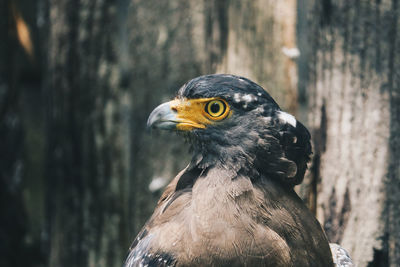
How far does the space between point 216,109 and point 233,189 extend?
38 centimetres

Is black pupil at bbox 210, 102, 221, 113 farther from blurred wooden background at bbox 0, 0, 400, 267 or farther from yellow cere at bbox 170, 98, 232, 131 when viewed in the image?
blurred wooden background at bbox 0, 0, 400, 267

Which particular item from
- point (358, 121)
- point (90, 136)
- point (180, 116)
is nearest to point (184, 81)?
point (180, 116)

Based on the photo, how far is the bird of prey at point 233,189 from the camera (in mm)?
2141

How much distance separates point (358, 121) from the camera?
2.38 metres

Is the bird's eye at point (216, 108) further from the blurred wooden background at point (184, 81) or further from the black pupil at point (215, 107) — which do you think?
the blurred wooden background at point (184, 81)

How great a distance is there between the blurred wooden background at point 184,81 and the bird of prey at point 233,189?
0.61 ft

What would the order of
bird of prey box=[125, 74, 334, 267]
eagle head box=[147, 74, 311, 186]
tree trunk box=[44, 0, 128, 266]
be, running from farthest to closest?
tree trunk box=[44, 0, 128, 266] → eagle head box=[147, 74, 311, 186] → bird of prey box=[125, 74, 334, 267]

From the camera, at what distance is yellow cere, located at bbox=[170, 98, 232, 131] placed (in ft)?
7.82

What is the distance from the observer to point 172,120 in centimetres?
241

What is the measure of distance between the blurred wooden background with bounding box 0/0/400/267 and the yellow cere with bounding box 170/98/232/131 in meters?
0.25

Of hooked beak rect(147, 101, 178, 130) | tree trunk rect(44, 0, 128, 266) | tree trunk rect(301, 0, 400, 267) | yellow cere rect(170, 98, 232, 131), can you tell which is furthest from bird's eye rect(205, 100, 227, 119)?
tree trunk rect(44, 0, 128, 266)

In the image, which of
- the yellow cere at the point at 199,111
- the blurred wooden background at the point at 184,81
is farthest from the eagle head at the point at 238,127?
the blurred wooden background at the point at 184,81

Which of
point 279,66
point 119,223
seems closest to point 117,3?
point 279,66

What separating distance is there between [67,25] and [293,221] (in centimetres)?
155
